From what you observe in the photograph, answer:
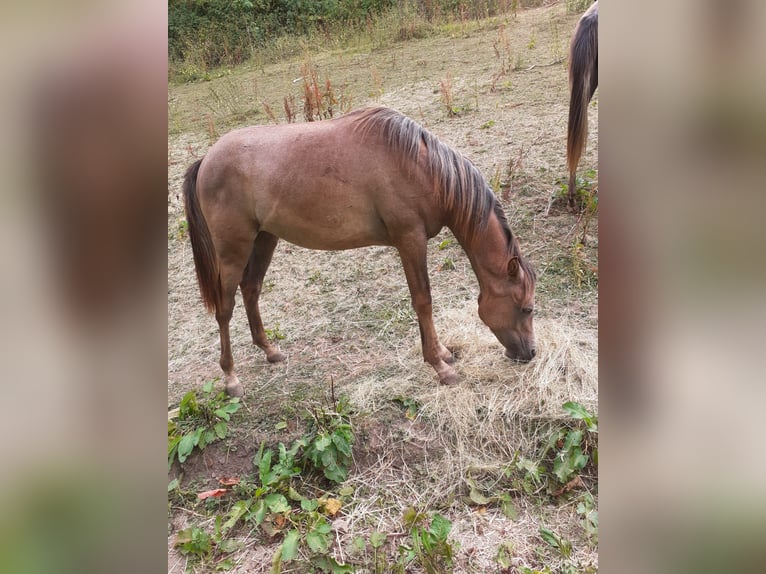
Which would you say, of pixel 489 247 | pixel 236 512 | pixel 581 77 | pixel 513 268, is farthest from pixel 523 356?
pixel 581 77

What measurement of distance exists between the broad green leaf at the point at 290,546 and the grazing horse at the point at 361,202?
118 centimetres

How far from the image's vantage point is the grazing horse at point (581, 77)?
309cm

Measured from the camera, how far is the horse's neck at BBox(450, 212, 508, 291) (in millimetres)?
2311

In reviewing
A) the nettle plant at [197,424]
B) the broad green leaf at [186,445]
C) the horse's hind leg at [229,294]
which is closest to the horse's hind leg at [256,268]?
the horse's hind leg at [229,294]

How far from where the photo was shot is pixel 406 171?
2250 mm

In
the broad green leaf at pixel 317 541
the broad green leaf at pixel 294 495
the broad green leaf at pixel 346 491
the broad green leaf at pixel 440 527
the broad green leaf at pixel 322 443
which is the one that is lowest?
the broad green leaf at pixel 346 491

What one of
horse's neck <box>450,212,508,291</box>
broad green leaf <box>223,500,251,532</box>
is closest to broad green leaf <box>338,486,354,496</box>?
broad green leaf <box>223,500,251,532</box>

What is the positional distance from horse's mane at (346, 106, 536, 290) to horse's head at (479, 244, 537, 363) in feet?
0.13

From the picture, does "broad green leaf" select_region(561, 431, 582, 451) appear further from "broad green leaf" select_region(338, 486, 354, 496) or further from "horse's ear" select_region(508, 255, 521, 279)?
"broad green leaf" select_region(338, 486, 354, 496)

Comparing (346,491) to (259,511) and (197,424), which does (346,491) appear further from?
(197,424)

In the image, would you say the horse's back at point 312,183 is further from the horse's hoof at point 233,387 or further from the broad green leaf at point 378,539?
the broad green leaf at point 378,539

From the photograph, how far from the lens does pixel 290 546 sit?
1.74 metres
